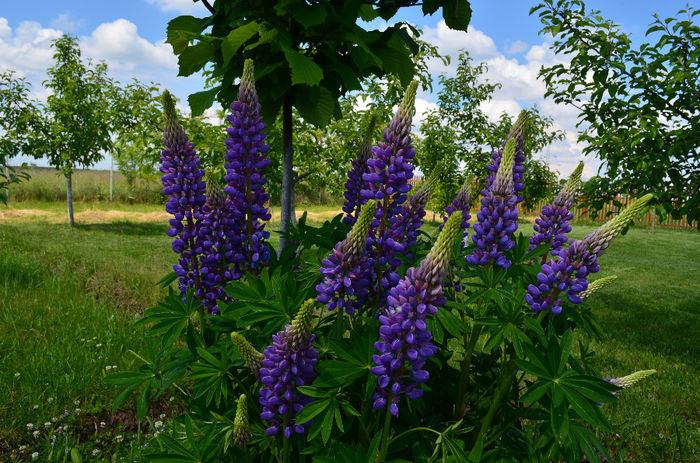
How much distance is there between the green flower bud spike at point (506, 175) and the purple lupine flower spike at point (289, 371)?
0.89 meters

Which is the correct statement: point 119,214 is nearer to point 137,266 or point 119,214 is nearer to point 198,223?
point 137,266

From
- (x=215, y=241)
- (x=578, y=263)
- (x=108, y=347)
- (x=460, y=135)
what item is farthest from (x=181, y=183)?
(x=460, y=135)

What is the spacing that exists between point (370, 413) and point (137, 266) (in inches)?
305

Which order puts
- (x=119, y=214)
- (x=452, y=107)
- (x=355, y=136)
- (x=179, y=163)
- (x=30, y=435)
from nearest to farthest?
(x=179, y=163)
(x=30, y=435)
(x=355, y=136)
(x=452, y=107)
(x=119, y=214)

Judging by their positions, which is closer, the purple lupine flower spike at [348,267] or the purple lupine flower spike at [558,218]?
the purple lupine flower spike at [348,267]

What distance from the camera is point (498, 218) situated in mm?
1896

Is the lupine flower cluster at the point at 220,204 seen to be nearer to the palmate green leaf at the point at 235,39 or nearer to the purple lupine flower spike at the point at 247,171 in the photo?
the purple lupine flower spike at the point at 247,171

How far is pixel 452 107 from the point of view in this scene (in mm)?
12055

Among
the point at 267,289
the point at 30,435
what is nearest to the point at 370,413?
the point at 267,289

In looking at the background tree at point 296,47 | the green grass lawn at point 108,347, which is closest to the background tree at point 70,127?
the green grass lawn at point 108,347

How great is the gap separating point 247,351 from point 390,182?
854 millimetres

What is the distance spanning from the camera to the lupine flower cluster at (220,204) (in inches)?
89.9

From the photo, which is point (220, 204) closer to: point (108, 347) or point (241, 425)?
point (241, 425)

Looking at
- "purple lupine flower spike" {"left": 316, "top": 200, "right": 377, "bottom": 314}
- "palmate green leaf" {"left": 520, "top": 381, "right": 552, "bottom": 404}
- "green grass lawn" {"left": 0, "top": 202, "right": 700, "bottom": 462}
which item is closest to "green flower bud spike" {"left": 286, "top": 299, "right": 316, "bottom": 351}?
"purple lupine flower spike" {"left": 316, "top": 200, "right": 377, "bottom": 314}
